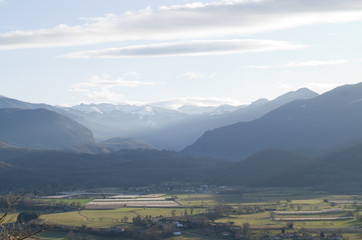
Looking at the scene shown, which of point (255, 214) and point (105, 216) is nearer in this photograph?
point (255, 214)

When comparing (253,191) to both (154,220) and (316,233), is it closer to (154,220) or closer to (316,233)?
(154,220)

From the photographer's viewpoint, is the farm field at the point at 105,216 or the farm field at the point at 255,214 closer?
the farm field at the point at 255,214

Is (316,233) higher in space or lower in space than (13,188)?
lower

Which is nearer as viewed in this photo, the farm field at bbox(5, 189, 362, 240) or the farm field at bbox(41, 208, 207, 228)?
the farm field at bbox(5, 189, 362, 240)

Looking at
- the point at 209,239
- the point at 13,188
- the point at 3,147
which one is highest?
the point at 3,147

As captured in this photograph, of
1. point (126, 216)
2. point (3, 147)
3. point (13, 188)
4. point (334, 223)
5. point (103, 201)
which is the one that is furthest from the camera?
point (3, 147)

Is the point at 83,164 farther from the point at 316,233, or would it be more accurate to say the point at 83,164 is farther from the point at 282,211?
the point at 316,233

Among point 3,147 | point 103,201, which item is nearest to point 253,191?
point 103,201

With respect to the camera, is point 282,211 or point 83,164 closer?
point 282,211

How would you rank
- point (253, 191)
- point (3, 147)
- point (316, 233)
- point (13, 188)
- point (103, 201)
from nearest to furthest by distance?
point (316, 233) < point (103, 201) < point (253, 191) < point (13, 188) < point (3, 147)
